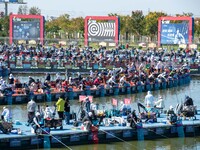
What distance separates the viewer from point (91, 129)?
29078mm

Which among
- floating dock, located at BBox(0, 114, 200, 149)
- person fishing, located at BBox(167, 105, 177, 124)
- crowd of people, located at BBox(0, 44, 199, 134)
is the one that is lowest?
floating dock, located at BBox(0, 114, 200, 149)

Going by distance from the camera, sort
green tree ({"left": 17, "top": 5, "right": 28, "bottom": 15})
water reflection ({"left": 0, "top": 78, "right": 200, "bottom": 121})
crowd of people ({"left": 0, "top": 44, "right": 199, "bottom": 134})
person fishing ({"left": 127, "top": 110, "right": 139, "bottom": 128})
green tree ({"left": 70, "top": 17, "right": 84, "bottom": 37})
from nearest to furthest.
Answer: person fishing ({"left": 127, "top": 110, "right": 139, "bottom": 128}) → crowd of people ({"left": 0, "top": 44, "right": 199, "bottom": 134}) → water reflection ({"left": 0, "top": 78, "right": 200, "bottom": 121}) → green tree ({"left": 70, "top": 17, "right": 84, "bottom": 37}) → green tree ({"left": 17, "top": 5, "right": 28, "bottom": 15})

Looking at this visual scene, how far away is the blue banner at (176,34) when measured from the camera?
77.1m

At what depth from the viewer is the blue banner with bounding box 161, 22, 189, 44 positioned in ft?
253

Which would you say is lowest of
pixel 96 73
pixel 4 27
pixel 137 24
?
pixel 96 73

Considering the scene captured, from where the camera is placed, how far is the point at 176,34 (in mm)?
77188

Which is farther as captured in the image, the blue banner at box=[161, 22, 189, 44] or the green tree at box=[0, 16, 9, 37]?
the green tree at box=[0, 16, 9, 37]

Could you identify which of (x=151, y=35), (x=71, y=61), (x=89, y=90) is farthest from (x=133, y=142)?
(x=151, y=35)

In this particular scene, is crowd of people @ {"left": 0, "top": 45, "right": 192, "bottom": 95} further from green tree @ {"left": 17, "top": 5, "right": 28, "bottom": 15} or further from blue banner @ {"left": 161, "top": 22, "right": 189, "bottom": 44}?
green tree @ {"left": 17, "top": 5, "right": 28, "bottom": 15}

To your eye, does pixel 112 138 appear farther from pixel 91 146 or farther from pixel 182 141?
pixel 182 141

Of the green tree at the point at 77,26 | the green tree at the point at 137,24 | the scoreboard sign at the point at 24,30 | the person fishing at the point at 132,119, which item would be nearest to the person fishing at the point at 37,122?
the person fishing at the point at 132,119

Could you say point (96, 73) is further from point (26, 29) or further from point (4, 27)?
point (4, 27)

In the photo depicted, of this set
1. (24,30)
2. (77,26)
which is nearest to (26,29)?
(24,30)

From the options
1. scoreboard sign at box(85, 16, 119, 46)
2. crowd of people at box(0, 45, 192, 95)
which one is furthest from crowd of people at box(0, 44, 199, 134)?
scoreboard sign at box(85, 16, 119, 46)
